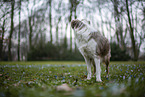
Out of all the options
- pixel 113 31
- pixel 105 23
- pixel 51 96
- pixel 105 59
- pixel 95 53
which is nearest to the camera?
pixel 51 96

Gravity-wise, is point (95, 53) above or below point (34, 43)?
below

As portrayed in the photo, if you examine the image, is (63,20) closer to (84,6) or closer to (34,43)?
(84,6)

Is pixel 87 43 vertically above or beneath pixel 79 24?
beneath

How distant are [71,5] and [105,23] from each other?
8183 mm

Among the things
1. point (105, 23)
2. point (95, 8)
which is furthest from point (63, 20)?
point (105, 23)

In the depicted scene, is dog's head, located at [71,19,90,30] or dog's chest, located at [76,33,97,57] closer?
dog's chest, located at [76,33,97,57]

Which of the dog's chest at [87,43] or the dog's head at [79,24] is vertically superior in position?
the dog's head at [79,24]

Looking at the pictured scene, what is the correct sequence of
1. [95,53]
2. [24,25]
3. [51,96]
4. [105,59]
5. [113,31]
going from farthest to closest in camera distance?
1. [24,25]
2. [113,31]
3. [105,59]
4. [95,53]
5. [51,96]

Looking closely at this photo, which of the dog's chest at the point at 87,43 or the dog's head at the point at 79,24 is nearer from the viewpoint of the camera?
the dog's chest at the point at 87,43

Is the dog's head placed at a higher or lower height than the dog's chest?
higher

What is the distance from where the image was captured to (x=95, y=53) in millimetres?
3459

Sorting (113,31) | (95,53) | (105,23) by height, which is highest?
(105,23)

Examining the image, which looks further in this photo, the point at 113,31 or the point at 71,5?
the point at 71,5

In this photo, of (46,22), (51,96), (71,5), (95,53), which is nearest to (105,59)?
(95,53)
